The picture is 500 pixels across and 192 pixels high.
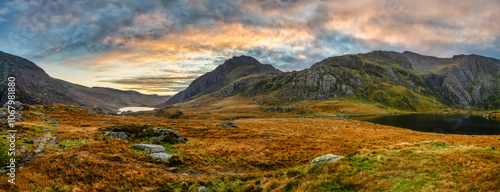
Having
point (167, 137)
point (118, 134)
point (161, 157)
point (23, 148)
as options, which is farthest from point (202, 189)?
point (118, 134)

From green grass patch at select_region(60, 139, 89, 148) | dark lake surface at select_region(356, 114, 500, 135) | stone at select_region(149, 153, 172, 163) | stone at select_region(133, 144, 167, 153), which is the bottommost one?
dark lake surface at select_region(356, 114, 500, 135)

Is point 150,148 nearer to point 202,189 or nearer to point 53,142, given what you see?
point 53,142

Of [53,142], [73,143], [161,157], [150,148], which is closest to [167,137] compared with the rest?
[150,148]

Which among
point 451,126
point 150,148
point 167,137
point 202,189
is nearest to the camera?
point 202,189

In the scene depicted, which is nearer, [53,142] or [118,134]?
[53,142]

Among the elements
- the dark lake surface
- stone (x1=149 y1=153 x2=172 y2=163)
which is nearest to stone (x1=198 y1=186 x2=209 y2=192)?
stone (x1=149 y1=153 x2=172 y2=163)

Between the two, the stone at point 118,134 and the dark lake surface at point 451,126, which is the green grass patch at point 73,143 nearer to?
the stone at point 118,134

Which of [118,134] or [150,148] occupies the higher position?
[118,134]

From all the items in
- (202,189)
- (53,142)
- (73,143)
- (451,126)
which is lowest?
(451,126)

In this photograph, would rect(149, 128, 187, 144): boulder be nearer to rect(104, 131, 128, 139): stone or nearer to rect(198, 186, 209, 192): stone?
rect(104, 131, 128, 139): stone

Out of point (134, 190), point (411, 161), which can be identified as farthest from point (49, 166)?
point (411, 161)

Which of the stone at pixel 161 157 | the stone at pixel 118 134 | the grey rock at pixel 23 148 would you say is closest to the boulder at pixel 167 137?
the stone at pixel 118 134

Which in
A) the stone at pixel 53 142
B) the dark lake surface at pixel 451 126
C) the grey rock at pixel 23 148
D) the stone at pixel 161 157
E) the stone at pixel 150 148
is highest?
the grey rock at pixel 23 148

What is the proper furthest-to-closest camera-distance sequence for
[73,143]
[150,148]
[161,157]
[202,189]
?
[150,148] < [73,143] < [161,157] < [202,189]
